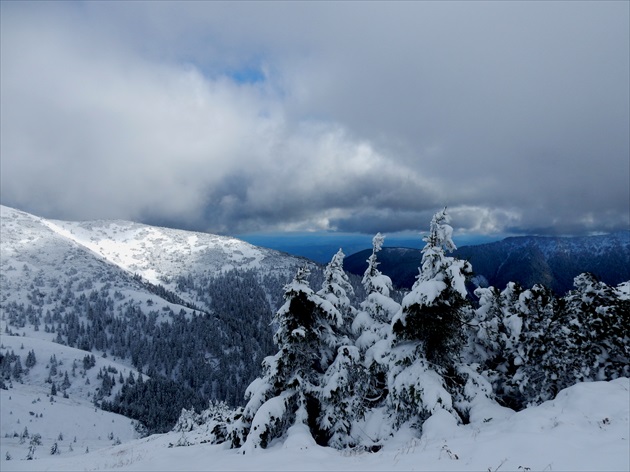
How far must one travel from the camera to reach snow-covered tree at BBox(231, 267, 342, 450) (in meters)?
13.3

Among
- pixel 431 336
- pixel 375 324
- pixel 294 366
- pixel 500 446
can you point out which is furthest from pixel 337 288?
pixel 500 446

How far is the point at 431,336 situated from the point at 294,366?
19.1ft

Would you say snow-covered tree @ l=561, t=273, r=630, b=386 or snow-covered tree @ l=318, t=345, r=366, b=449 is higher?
snow-covered tree @ l=561, t=273, r=630, b=386

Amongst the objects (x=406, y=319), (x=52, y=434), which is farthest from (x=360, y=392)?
(x=52, y=434)

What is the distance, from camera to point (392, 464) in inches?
311

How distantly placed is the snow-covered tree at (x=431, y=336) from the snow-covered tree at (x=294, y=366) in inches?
121

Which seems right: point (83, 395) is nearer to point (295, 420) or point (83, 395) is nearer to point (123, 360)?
point (123, 360)

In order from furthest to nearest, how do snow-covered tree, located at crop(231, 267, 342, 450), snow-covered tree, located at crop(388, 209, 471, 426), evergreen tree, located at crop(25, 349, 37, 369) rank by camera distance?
evergreen tree, located at crop(25, 349, 37, 369)
snow-covered tree, located at crop(231, 267, 342, 450)
snow-covered tree, located at crop(388, 209, 471, 426)

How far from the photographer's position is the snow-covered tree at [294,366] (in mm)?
13273

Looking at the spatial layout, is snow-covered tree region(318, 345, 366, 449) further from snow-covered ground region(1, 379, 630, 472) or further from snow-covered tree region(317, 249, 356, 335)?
snow-covered tree region(317, 249, 356, 335)

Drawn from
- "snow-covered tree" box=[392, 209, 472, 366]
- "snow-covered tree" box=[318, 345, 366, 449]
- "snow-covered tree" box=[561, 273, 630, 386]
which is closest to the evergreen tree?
"snow-covered tree" box=[318, 345, 366, 449]

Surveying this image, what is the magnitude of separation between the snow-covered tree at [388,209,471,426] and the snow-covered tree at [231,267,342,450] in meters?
3.06

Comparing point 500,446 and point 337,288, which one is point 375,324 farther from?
point 500,446

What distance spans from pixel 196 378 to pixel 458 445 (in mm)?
202778
